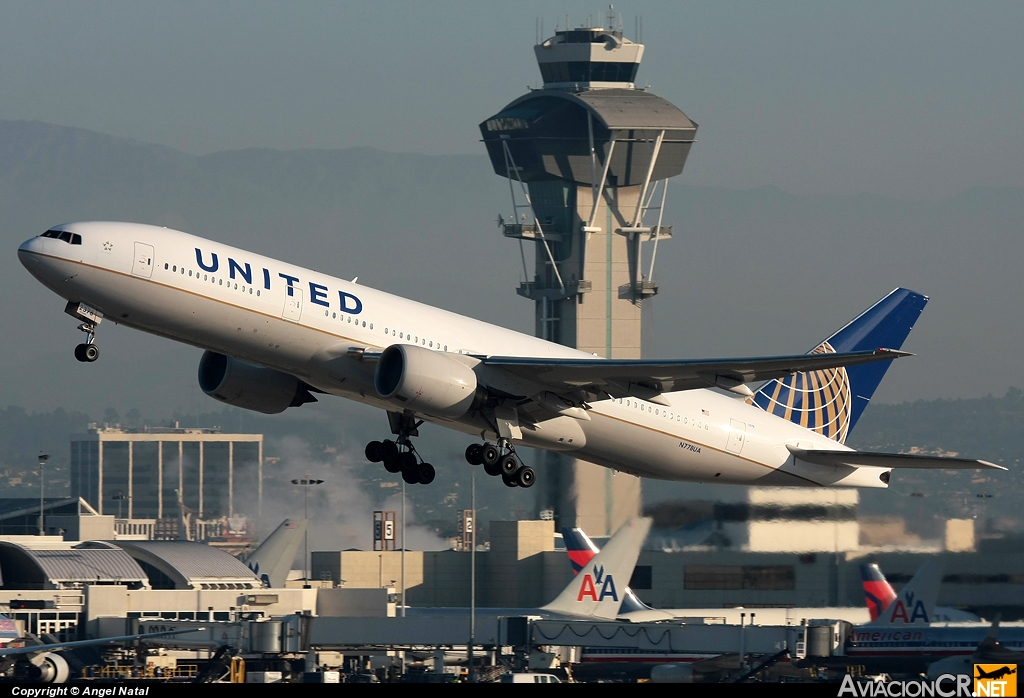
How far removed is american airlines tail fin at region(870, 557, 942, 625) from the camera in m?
43.4

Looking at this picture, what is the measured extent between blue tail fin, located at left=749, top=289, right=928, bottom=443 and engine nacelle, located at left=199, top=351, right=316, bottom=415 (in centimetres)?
1252

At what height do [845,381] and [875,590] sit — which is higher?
[845,381]

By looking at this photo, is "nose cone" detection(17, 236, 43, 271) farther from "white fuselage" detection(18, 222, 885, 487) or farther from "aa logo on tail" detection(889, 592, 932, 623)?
"aa logo on tail" detection(889, 592, 932, 623)

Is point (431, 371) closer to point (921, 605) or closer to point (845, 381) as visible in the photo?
point (845, 381)

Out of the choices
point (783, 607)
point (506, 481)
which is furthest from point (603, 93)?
point (506, 481)

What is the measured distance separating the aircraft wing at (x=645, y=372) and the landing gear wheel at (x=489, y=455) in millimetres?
1930

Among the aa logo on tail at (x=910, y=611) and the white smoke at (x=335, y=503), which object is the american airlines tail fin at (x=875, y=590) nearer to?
the aa logo on tail at (x=910, y=611)

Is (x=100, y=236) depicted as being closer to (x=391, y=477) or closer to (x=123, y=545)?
(x=123, y=545)

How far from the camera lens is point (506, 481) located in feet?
121

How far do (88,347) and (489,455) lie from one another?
912 cm

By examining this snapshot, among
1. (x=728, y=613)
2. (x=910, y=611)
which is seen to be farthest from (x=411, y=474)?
(x=728, y=613)

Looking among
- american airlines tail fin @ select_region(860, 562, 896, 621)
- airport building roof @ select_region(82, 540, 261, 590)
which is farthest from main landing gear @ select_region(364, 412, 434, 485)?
airport building roof @ select_region(82, 540, 261, 590)

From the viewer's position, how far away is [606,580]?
5072cm

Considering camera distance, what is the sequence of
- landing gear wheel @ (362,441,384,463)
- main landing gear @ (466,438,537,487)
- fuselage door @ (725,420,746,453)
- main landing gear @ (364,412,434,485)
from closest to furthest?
main landing gear @ (466,438,537,487) → main landing gear @ (364,412,434,485) → landing gear wheel @ (362,441,384,463) → fuselage door @ (725,420,746,453)
